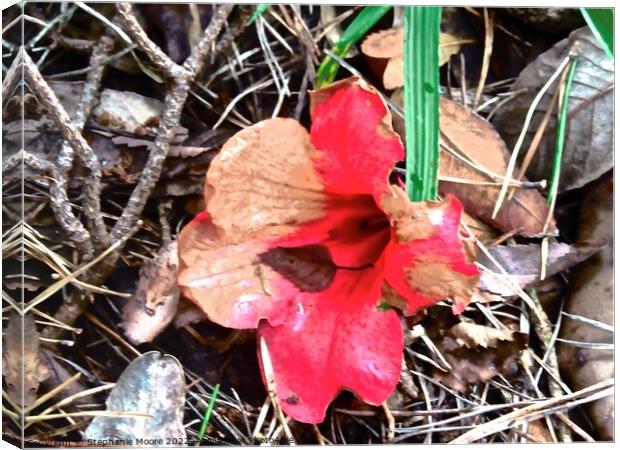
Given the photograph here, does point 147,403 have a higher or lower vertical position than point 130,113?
lower

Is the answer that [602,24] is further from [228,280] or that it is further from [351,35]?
[228,280]

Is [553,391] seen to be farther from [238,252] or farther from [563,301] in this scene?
[238,252]

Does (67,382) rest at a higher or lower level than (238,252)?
lower

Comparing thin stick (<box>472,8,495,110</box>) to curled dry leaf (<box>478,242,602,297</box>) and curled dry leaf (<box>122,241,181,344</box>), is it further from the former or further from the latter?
curled dry leaf (<box>122,241,181,344</box>)

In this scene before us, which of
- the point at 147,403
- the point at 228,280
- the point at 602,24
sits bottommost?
the point at 147,403

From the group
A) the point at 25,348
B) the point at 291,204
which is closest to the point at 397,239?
the point at 291,204

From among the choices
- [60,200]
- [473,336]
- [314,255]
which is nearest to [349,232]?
[314,255]

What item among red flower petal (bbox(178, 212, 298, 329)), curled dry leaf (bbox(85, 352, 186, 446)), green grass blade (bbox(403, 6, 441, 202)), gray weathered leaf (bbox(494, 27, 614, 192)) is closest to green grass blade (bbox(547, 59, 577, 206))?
gray weathered leaf (bbox(494, 27, 614, 192))
